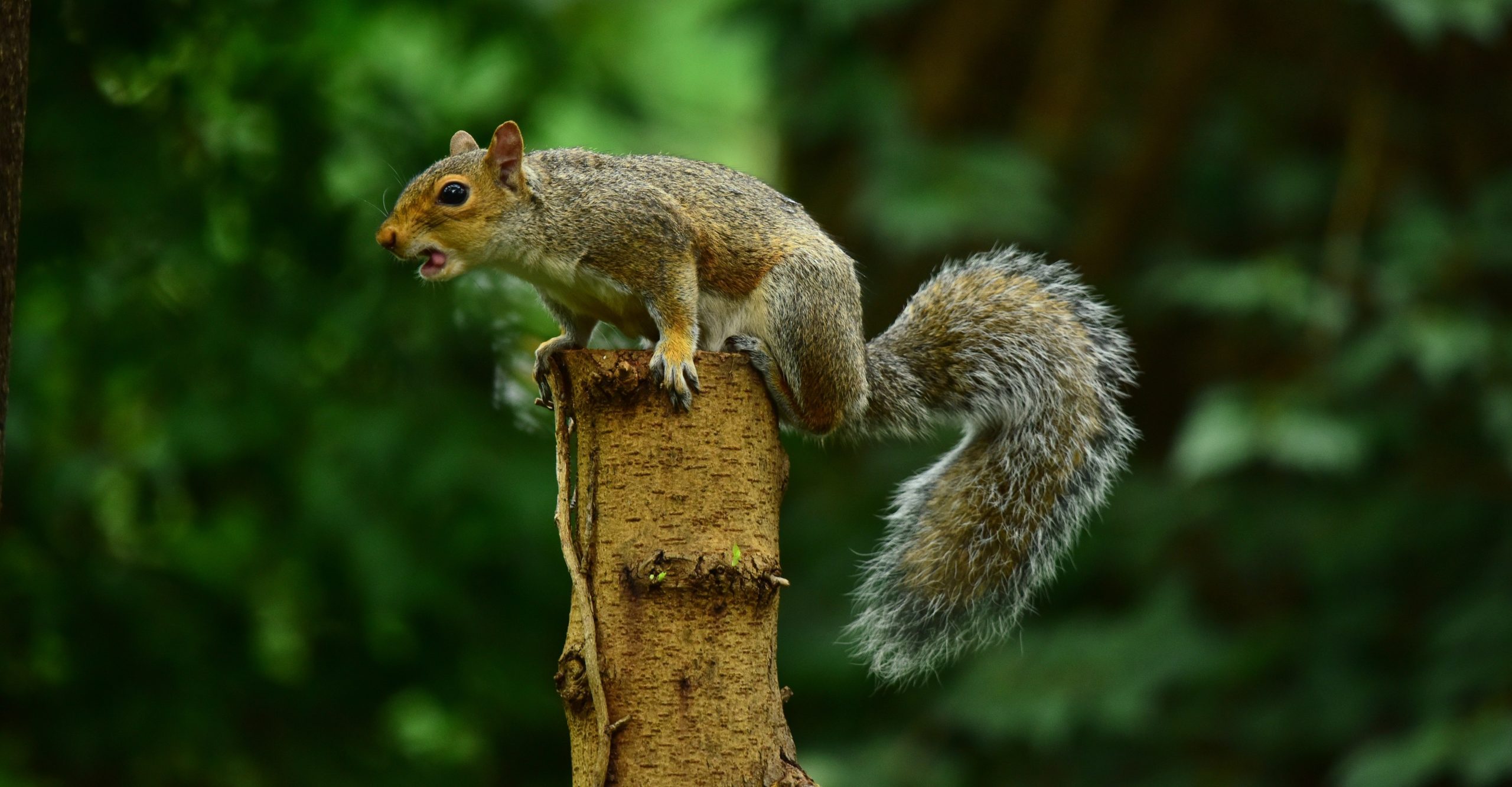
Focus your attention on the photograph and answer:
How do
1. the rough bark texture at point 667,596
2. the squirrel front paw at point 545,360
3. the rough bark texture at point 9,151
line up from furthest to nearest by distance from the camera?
the squirrel front paw at point 545,360
the rough bark texture at point 667,596
the rough bark texture at point 9,151

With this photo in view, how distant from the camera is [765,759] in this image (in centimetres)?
179

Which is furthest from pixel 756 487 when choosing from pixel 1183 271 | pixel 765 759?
pixel 1183 271

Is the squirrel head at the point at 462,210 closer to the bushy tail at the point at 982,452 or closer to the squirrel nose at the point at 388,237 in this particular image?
the squirrel nose at the point at 388,237

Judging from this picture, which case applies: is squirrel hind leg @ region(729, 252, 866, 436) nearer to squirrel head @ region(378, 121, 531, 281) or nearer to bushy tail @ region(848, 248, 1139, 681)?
bushy tail @ region(848, 248, 1139, 681)

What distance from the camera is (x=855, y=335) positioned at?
236 cm

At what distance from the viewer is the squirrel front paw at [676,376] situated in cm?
186

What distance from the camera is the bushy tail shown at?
2.39m

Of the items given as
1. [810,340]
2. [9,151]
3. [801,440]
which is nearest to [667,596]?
[810,340]

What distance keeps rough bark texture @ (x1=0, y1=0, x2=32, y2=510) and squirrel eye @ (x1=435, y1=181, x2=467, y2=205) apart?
0.66 metres

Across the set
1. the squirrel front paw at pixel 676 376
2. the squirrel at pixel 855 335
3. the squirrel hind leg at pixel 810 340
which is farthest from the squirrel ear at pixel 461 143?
the squirrel front paw at pixel 676 376

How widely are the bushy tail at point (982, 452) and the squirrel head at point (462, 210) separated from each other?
2.07 feet

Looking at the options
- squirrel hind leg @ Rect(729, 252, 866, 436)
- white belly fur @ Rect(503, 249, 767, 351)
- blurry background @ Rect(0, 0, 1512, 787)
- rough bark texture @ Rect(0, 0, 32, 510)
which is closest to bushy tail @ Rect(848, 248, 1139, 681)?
squirrel hind leg @ Rect(729, 252, 866, 436)

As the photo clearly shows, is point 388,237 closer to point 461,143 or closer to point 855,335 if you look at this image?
point 461,143

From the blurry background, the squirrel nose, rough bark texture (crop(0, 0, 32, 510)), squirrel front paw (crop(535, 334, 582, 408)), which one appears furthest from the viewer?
the blurry background
